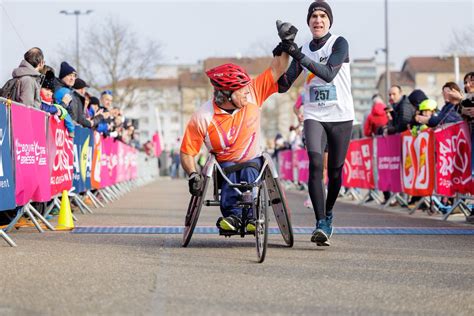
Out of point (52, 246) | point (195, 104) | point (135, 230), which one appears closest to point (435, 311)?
point (52, 246)

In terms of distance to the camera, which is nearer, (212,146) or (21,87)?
(212,146)

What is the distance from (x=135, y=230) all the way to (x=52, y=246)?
2256 millimetres

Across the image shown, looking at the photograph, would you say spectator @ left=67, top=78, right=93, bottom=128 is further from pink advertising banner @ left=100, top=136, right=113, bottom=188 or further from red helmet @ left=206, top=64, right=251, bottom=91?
red helmet @ left=206, top=64, right=251, bottom=91

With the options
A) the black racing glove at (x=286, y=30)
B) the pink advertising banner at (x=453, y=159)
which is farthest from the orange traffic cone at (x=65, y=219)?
the pink advertising banner at (x=453, y=159)

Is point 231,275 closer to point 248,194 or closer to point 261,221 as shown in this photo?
point 261,221

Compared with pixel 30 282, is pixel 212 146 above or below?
above

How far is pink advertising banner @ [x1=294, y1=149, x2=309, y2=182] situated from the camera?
28077 mm

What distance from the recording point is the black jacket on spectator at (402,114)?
677 inches

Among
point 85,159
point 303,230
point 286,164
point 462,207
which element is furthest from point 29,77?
point 286,164

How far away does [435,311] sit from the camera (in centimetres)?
552

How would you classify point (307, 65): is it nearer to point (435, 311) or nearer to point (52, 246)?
point (52, 246)

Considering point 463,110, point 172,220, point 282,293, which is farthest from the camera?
point 172,220

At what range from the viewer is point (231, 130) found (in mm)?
8891

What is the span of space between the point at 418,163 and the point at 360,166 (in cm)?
518
